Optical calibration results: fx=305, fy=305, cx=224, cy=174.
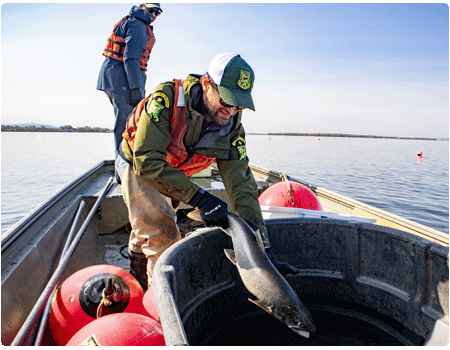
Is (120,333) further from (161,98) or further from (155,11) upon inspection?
(155,11)

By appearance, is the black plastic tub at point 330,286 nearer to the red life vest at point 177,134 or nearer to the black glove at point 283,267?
the black glove at point 283,267

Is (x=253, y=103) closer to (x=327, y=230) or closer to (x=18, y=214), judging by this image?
(x=327, y=230)

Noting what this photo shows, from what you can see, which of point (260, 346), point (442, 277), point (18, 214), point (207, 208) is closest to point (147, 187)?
point (207, 208)

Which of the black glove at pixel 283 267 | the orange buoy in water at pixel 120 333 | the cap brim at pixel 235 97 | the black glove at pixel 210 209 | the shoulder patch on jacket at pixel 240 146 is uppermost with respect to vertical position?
the cap brim at pixel 235 97

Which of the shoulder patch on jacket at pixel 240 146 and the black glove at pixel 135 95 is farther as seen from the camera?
the black glove at pixel 135 95

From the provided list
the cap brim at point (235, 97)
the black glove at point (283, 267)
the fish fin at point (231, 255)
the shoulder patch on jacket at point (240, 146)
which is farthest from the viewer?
the shoulder patch on jacket at point (240, 146)

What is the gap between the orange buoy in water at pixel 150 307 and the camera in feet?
6.74

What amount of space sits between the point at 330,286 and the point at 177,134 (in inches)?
66.4

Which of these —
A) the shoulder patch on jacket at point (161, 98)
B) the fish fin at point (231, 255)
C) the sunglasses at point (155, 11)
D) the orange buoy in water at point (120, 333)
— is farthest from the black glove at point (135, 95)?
the orange buoy in water at point (120, 333)

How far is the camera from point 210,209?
221 cm

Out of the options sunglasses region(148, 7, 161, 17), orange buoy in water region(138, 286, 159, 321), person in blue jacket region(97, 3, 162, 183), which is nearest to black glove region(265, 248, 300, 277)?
orange buoy in water region(138, 286, 159, 321)

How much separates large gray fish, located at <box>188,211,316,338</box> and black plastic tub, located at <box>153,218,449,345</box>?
8.3 inches

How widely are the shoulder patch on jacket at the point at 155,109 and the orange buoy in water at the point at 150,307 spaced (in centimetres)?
131

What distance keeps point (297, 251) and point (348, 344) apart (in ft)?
2.16
